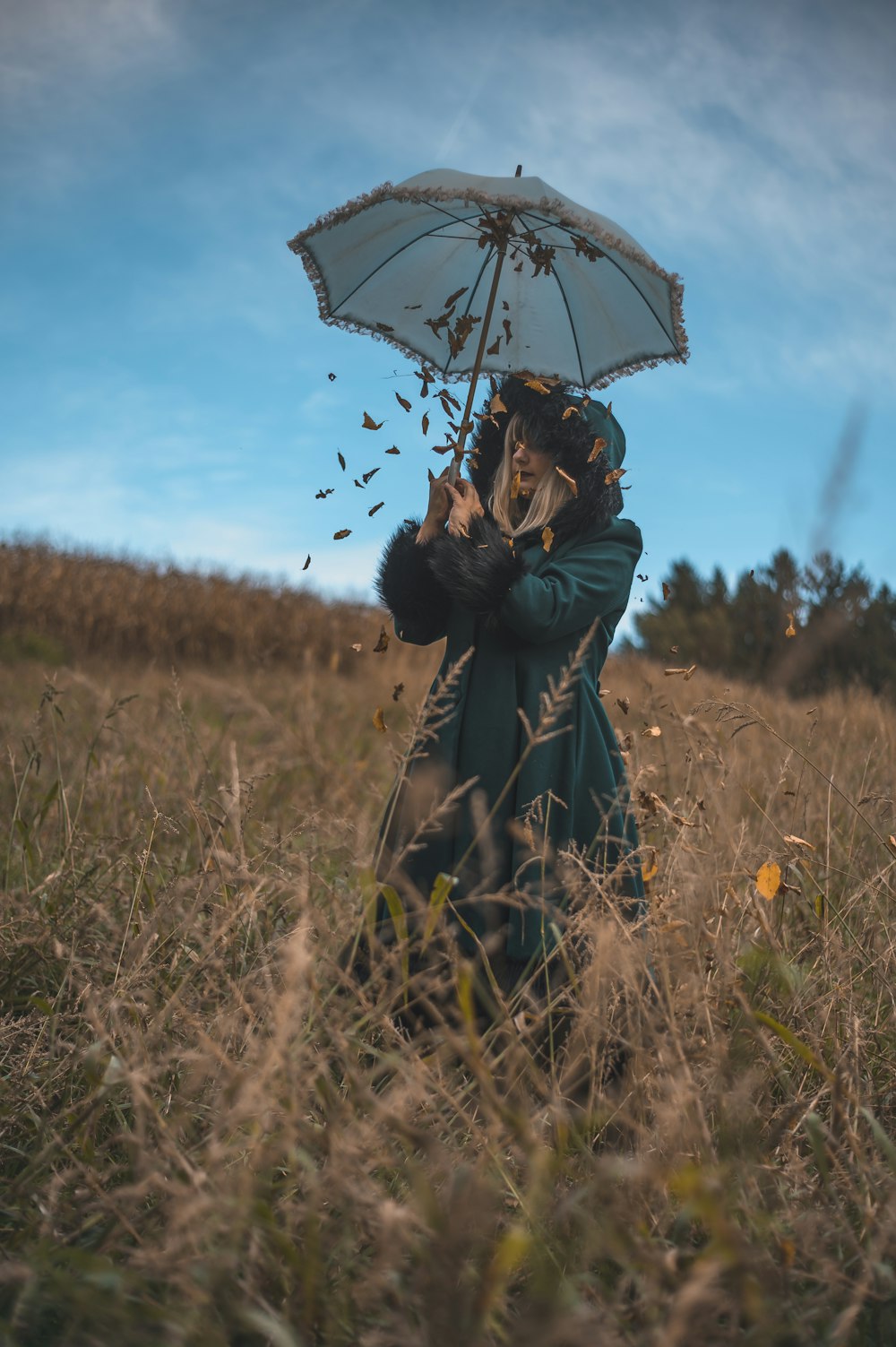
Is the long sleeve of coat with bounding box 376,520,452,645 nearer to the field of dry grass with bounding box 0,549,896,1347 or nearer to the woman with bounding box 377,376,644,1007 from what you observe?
the woman with bounding box 377,376,644,1007

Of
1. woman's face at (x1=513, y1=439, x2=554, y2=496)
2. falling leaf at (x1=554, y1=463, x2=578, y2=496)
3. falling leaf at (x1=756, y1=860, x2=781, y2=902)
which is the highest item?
woman's face at (x1=513, y1=439, x2=554, y2=496)

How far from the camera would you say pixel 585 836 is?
262 cm

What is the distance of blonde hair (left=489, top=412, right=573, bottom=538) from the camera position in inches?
106

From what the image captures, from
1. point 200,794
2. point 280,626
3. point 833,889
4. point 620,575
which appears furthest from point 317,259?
point 280,626

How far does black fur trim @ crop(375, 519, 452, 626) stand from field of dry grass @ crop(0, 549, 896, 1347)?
669 millimetres

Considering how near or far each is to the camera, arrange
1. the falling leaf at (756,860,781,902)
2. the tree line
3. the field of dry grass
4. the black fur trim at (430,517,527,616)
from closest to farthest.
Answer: the field of dry grass < the falling leaf at (756,860,781,902) < the black fur trim at (430,517,527,616) < the tree line

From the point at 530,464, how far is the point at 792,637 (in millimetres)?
11128

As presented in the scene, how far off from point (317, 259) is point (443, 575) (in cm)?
124

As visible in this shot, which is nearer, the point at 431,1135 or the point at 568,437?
the point at 431,1135

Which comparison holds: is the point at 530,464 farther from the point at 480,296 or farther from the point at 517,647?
the point at 480,296

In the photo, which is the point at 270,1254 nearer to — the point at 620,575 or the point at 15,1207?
the point at 15,1207

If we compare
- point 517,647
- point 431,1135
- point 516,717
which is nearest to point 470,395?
point 517,647

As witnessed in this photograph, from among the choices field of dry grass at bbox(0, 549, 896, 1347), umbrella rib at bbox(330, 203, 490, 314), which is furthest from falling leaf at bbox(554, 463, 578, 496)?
umbrella rib at bbox(330, 203, 490, 314)

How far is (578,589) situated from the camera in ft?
8.30
